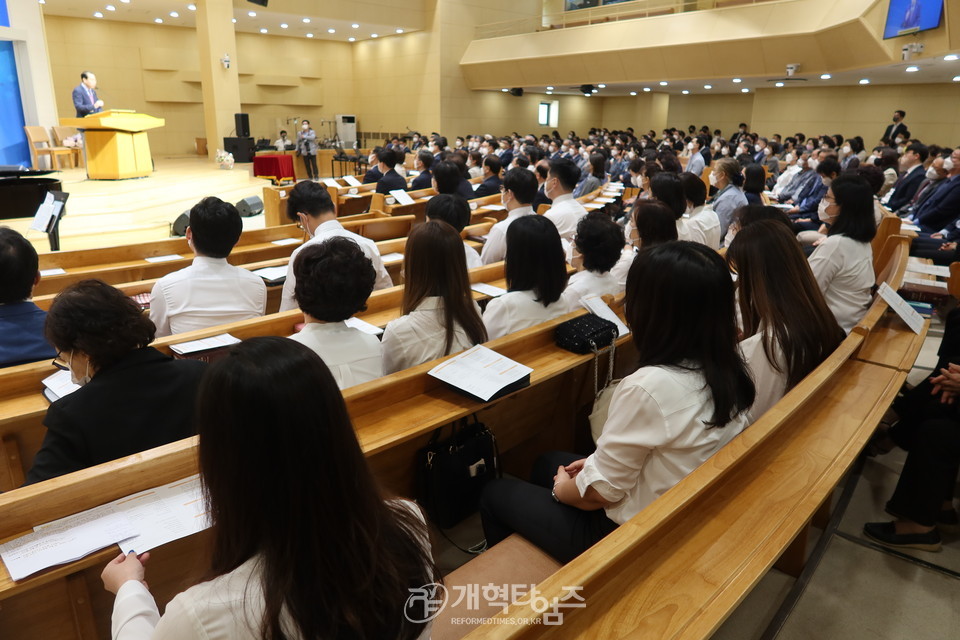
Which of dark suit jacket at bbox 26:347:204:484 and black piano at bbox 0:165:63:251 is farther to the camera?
black piano at bbox 0:165:63:251

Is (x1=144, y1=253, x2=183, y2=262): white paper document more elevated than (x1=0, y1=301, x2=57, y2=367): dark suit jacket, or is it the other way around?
(x1=0, y1=301, x2=57, y2=367): dark suit jacket

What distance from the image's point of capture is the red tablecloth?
488 inches

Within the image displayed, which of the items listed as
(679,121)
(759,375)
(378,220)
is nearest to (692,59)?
(679,121)

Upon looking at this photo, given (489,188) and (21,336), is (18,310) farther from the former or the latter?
(489,188)

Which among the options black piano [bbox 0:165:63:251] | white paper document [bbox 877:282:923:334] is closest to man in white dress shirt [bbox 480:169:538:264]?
white paper document [bbox 877:282:923:334]

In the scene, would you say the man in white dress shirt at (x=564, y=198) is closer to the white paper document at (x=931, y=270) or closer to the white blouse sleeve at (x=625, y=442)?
the white paper document at (x=931, y=270)

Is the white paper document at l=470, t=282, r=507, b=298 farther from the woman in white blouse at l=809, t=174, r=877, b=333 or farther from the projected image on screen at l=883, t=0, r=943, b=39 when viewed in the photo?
the projected image on screen at l=883, t=0, r=943, b=39

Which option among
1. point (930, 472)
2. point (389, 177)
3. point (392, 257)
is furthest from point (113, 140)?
point (930, 472)

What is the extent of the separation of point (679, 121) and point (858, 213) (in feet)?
61.6

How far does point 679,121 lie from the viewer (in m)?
20.4

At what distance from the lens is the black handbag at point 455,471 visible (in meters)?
2.01

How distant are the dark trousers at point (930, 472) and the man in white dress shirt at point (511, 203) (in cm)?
286

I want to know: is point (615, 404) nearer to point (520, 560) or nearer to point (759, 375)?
point (520, 560)

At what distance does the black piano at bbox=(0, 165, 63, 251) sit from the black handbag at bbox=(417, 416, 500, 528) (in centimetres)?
570
